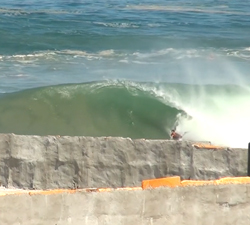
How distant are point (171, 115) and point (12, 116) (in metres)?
3.87

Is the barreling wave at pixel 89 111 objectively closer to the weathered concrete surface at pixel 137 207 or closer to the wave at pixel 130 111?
the wave at pixel 130 111

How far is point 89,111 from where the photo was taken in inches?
748

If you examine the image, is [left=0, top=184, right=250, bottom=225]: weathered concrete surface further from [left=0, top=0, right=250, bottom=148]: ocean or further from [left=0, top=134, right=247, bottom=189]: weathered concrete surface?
[left=0, top=0, right=250, bottom=148]: ocean

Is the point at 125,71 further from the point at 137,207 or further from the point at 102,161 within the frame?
the point at 137,207

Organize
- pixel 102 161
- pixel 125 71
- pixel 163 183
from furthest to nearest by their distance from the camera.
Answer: pixel 125 71 < pixel 102 161 < pixel 163 183

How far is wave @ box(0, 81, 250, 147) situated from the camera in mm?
17656

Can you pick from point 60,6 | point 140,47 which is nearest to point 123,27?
point 140,47

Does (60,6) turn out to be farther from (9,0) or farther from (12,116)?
(12,116)

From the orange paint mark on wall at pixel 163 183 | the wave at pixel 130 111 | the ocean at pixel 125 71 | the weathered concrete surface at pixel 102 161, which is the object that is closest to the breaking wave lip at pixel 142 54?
the ocean at pixel 125 71

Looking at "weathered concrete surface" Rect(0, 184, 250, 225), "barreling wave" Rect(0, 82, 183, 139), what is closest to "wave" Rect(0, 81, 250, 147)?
"barreling wave" Rect(0, 82, 183, 139)

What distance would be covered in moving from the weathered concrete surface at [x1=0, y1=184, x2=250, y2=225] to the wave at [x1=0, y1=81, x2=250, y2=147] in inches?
375

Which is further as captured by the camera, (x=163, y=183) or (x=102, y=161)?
(x=102, y=161)

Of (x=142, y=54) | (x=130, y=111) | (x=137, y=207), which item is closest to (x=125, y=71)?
(x=142, y=54)

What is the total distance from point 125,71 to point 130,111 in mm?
5757
